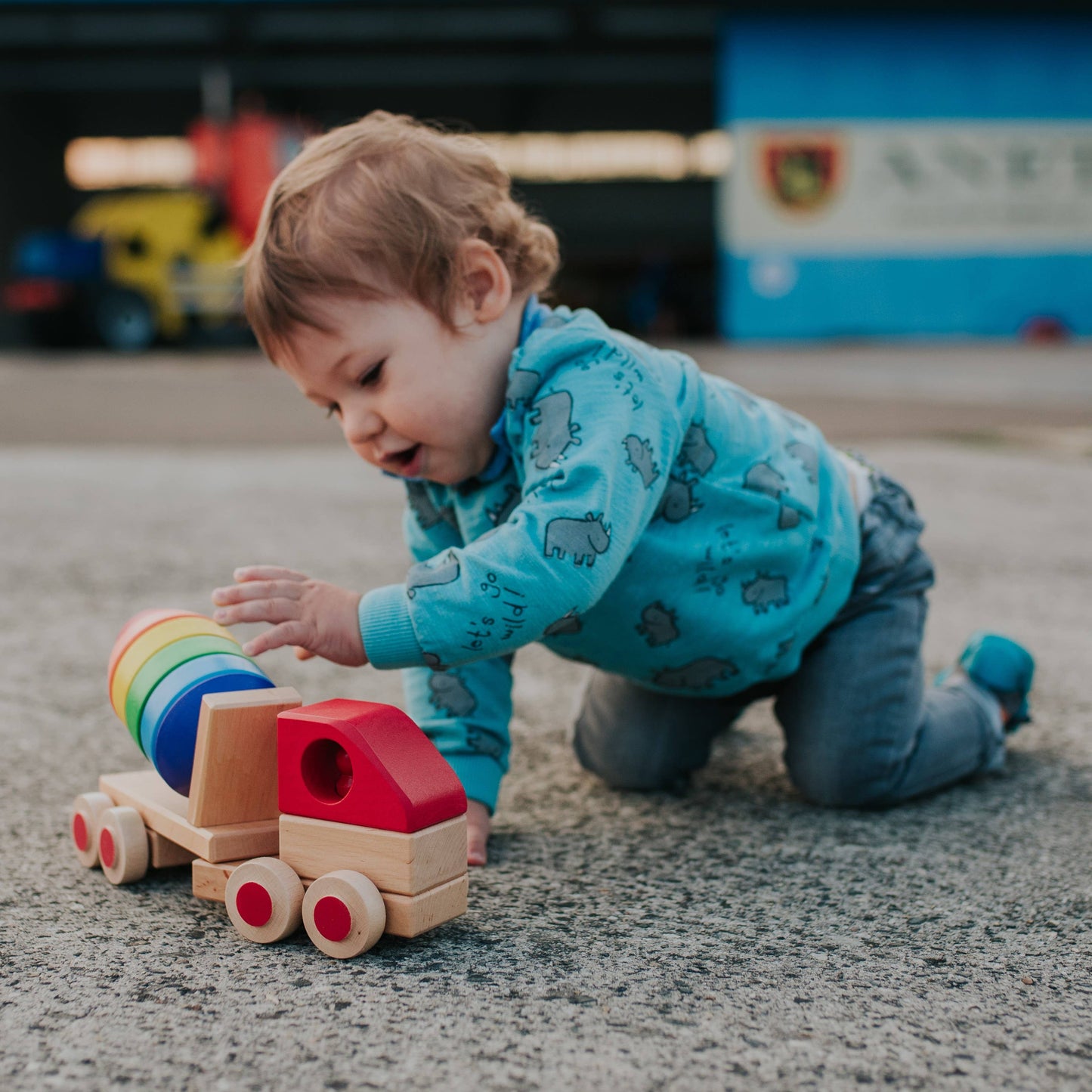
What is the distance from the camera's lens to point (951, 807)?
5.41 ft

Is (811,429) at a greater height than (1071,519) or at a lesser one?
greater

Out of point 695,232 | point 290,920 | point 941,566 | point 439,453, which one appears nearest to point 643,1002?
point 290,920

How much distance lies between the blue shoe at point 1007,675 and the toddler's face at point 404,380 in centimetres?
86

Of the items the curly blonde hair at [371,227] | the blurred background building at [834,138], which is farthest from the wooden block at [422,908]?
the blurred background building at [834,138]

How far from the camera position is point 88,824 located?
4.58 ft

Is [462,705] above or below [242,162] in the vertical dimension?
below

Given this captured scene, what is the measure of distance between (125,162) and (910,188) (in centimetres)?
1184

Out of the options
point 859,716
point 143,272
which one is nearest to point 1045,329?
point 143,272

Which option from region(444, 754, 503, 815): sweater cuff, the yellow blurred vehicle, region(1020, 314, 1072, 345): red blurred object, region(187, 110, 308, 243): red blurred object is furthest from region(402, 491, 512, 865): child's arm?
region(1020, 314, 1072, 345): red blurred object

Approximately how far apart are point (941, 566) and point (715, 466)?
176cm

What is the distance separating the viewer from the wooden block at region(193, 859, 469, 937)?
1.17m

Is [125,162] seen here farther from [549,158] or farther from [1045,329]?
[1045,329]

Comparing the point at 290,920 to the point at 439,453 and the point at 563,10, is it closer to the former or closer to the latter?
the point at 439,453

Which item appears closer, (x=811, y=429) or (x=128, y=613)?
(x=811, y=429)
